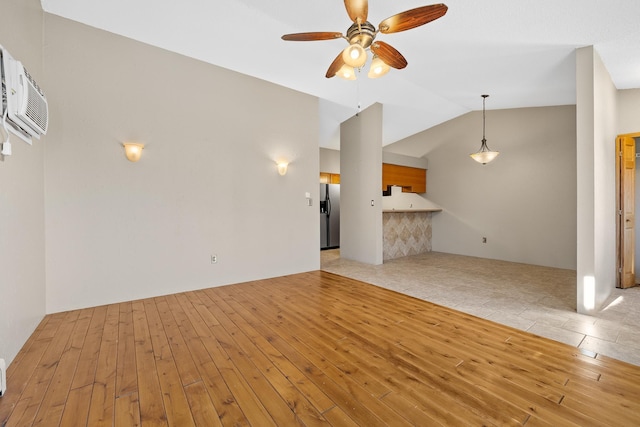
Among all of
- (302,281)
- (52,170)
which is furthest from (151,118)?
(302,281)

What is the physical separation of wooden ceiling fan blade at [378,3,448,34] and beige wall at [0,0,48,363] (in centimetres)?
296

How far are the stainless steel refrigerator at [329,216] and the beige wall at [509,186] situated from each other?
102 inches

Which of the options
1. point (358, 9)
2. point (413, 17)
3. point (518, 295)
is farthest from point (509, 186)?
point (358, 9)

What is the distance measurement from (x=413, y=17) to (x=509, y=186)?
17.5 ft

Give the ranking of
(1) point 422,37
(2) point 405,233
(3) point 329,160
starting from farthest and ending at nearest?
(3) point 329,160 → (2) point 405,233 → (1) point 422,37

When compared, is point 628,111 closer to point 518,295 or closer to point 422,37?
point 518,295

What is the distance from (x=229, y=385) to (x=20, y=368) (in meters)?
1.62

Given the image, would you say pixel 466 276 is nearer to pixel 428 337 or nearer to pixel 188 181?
pixel 428 337

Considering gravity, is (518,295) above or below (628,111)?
below

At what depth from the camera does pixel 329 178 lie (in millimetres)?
7812

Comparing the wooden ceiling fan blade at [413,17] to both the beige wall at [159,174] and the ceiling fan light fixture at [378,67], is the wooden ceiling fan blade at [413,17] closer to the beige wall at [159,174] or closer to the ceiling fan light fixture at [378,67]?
the ceiling fan light fixture at [378,67]

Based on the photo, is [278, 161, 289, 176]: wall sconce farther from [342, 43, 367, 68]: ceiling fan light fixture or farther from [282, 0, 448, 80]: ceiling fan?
[342, 43, 367, 68]: ceiling fan light fixture

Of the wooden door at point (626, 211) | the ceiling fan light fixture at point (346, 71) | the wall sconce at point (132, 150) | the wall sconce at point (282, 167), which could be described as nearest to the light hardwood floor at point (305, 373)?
the wall sconce at point (132, 150)

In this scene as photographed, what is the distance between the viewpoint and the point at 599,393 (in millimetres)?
1736
